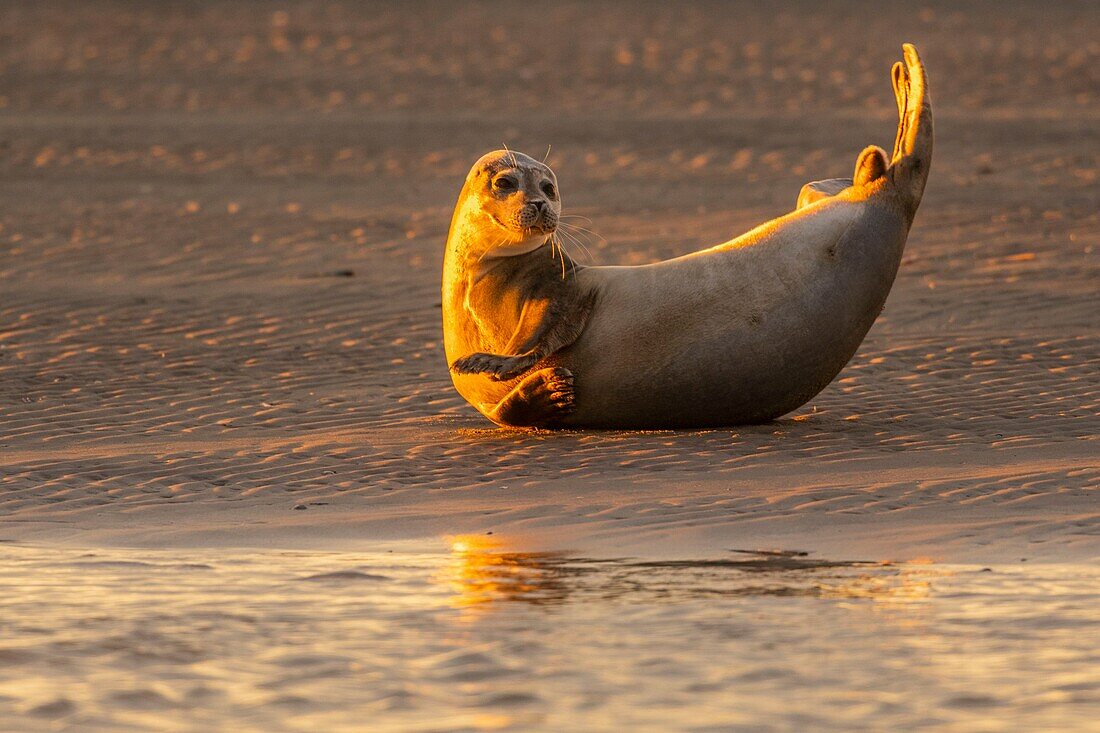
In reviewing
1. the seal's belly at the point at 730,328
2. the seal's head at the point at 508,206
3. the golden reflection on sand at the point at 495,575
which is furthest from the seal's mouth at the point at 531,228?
the golden reflection on sand at the point at 495,575

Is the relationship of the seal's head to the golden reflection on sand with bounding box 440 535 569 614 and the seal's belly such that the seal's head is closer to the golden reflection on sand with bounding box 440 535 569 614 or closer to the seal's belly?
the seal's belly

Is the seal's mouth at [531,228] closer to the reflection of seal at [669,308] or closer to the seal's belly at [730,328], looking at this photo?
the reflection of seal at [669,308]

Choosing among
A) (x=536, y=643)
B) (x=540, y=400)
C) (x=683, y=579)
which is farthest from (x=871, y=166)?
(x=536, y=643)

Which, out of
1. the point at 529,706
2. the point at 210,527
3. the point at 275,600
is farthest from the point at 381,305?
the point at 529,706

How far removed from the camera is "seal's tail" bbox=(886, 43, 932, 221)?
26.9 feet

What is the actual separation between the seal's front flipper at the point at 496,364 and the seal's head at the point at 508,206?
0.45m

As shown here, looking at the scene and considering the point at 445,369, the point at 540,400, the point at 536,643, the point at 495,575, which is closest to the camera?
the point at 536,643

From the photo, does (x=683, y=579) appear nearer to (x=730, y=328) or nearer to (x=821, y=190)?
(x=730, y=328)

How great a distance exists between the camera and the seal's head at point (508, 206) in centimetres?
783

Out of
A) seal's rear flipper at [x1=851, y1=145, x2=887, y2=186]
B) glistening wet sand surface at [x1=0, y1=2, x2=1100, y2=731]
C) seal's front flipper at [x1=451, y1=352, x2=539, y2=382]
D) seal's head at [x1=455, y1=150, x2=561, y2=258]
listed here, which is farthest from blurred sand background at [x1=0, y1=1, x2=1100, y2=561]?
seal's rear flipper at [x1=851, y1=145, x2=887, y2=186]

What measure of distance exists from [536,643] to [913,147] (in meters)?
3.54

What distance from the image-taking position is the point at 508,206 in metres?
7.90

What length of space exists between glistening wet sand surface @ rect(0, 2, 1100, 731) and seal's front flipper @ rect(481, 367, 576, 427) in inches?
6.0

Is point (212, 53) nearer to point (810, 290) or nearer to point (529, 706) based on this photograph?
point (810, 290)
